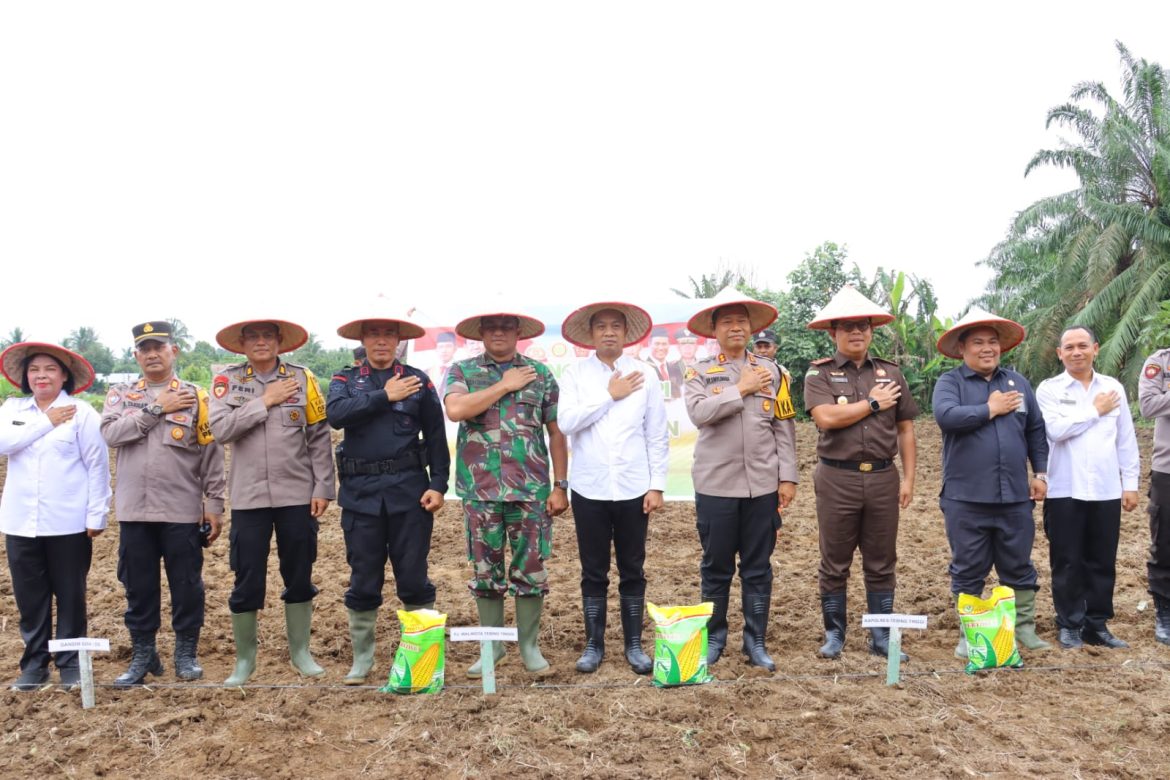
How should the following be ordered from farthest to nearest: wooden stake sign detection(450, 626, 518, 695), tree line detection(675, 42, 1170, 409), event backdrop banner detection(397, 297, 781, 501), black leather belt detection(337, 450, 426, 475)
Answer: tree line detection(675, 42, 1170, 409)
event backdrop banner detection(397, 297, 781, 501)
black leather belt detection(337, 450, 426, 475)
wooden stake sign detection(450, 626, 518, 695)

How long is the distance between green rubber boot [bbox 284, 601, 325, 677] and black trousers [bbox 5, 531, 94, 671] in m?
0.93

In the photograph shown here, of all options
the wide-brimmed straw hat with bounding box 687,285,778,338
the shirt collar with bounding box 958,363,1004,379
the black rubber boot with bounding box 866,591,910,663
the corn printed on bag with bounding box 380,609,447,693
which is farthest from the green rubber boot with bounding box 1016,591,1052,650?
the corn printed on bag with bounding box 380,609,447,693

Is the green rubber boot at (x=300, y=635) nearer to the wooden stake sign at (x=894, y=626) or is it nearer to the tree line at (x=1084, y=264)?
the wooden stake sign at (x=894, y=626)

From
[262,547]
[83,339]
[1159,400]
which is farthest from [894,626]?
[83,339]

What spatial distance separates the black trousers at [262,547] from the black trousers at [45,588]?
717 millimetres

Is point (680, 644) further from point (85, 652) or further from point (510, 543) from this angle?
point (85, 652)

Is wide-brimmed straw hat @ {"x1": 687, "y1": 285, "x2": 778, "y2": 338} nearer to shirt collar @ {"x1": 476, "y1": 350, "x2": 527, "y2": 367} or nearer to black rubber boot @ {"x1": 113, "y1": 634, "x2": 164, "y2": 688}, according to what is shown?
shirt collar @ {"x1": 476, "y1": 350, "x2": 527, "y2": 367}

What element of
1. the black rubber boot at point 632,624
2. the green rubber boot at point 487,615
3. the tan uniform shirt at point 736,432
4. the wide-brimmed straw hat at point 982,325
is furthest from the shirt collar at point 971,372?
the green rubber boot at point 487,615

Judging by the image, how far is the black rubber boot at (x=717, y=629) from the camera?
13.6 feet

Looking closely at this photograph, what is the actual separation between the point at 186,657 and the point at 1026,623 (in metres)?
4.07

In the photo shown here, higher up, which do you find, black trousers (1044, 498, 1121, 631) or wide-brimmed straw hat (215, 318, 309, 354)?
wide-brimmed straw hat (215, 318, 309, 354)

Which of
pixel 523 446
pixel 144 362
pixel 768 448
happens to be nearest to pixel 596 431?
pixel 523 446

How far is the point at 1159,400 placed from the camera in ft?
14.3

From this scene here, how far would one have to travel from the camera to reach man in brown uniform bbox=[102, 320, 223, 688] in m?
3.93
